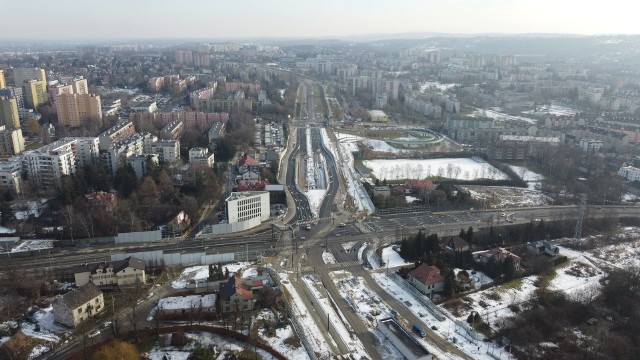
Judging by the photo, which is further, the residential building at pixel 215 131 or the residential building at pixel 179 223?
the residential building at pixel 215 131

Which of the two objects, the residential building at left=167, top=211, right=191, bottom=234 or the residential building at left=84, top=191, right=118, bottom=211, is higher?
the residential building at left=84, top=191, right=118, bottom=211

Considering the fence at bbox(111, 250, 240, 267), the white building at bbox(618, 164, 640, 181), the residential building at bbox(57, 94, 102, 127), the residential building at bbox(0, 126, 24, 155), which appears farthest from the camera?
the residential building at bbox(57, 94, 102, 127)

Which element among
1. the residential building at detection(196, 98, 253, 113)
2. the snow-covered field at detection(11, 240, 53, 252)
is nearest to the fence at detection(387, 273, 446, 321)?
the snow-covered field at detection(11, 240, 53, 252)

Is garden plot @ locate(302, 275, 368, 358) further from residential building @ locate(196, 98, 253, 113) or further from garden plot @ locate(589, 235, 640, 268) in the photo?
residential building @ locate(196, 98, 253, 113)

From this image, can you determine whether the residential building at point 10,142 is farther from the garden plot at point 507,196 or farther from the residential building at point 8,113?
the garden plot at point 507,196

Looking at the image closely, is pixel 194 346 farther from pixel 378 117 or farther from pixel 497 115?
pixel 497 115

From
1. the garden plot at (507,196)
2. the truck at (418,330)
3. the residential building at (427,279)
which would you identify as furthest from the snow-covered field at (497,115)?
the truck at (418,330)
